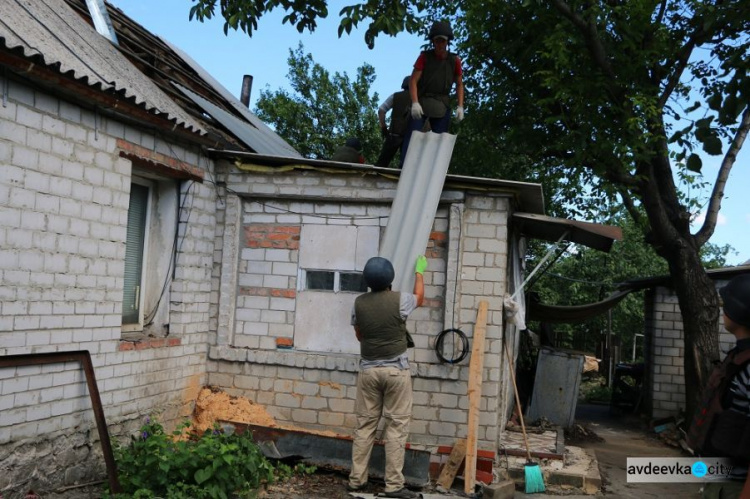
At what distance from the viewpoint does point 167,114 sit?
245 inches

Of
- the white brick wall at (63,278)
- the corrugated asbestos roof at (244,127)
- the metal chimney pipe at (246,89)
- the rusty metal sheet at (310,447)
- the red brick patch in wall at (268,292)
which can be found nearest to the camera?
the white brick wall at (63,278)

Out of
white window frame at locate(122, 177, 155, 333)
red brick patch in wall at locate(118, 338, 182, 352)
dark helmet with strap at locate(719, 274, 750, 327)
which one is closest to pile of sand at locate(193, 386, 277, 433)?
red brick patch in wall at locate(118, 338, 182, 352)

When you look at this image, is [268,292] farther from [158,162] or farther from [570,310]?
[570,310]

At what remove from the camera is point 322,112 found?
2134 cm

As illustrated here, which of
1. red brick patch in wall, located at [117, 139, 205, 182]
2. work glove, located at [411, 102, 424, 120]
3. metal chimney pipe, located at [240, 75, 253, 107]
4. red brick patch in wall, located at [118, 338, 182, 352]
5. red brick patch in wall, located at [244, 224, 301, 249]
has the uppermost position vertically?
metal chimney pipe, located at [240, 75, 253, 107]

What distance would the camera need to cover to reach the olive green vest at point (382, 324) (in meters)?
6.04

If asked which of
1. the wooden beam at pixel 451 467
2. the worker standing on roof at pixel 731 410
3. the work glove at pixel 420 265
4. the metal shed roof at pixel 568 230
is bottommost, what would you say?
the wooden beam at pixel 451 467

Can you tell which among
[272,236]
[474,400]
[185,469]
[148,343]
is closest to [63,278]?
[148,343]

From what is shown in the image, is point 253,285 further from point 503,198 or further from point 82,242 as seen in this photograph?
point 503,198

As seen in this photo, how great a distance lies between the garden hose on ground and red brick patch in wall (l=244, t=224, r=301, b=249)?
1764 mm

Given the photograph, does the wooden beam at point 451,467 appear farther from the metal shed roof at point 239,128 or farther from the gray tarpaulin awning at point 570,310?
the gray tarpaulin awning at point 570,310

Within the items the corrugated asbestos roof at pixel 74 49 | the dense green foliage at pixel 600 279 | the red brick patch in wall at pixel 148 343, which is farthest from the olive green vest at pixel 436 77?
the dense green foliage at pixel 600 279

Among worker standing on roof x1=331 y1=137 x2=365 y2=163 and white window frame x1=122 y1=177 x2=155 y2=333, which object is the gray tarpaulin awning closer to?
worker standing on roof x1=331 y1=137 x2=365 y2=163

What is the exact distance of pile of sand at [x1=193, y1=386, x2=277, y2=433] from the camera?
704cm
